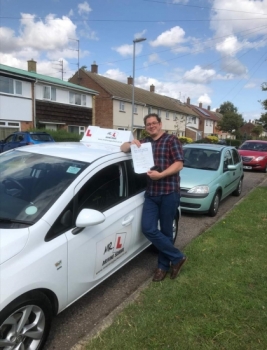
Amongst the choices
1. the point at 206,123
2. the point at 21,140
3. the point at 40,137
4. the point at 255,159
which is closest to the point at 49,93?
the point at 40,137

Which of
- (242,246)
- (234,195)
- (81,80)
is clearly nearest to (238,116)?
(81,80)

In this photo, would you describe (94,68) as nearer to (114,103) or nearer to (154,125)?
(114,103)

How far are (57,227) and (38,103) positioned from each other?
22680 mm

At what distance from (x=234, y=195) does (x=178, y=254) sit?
6178 mm

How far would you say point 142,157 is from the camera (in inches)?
135

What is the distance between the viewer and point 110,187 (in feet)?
10.9

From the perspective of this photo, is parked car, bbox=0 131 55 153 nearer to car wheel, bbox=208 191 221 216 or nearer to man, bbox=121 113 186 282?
car wheel, bbox=208 191 221 216

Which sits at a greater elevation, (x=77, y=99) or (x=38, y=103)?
(x=77, y=99)

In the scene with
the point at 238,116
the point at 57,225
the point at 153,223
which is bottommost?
the point at 153,223

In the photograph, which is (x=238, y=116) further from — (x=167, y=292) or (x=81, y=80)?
(x=167, y=292)

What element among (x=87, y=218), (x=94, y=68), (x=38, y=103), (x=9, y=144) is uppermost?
(x=94, y=68)

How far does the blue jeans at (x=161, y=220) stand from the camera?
3.53 metres

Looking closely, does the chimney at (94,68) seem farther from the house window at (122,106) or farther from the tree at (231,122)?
the tree at (231,122)

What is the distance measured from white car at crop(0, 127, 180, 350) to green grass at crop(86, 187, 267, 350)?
1.64 ft
